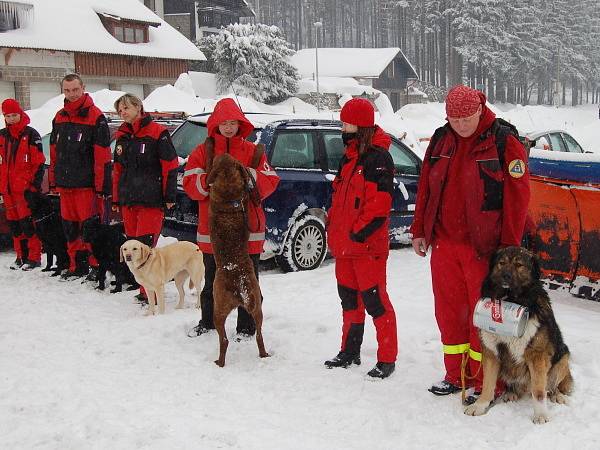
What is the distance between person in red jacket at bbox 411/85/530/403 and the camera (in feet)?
12.4

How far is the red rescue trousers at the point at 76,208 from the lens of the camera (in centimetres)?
725

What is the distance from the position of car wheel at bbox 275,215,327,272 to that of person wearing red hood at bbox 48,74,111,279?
214cm

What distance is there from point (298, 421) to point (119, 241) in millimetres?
3839

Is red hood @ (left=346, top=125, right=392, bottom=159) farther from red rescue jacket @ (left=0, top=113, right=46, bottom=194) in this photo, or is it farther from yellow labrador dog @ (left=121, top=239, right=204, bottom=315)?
red rescue jacket @ (left=0, top=113, right=46, bottom=194)

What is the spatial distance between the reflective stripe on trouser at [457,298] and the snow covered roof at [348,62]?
184 ft

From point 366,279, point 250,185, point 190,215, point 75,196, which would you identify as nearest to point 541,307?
point 366,279

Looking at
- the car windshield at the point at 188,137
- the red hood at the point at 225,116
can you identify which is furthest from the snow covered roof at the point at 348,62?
the red hood at the point at 225,116

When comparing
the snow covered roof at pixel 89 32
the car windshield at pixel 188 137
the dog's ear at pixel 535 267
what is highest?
the snow covered roof at pixel 89 32

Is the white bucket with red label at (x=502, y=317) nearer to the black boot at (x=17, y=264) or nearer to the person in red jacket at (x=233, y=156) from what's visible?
the person in red jacket at (x=233, y=156)

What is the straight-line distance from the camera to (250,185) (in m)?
4.95

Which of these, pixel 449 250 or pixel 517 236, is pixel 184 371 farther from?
pixel 517 236

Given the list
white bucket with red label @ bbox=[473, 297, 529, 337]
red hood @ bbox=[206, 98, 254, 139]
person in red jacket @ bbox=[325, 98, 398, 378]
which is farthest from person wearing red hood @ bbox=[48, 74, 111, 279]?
white bucket with red label @ bbox=[473, 297, 529, 337]

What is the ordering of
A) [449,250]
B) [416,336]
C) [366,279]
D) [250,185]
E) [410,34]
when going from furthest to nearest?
[410,34] < [416,336] < [250,185] < [366,279] < [449,250]

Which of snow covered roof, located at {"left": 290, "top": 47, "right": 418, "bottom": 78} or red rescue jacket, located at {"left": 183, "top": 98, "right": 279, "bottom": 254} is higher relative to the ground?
snow covered roof, located at {"left": 290, "top": 47, "right": 418, "bottom": 78}
